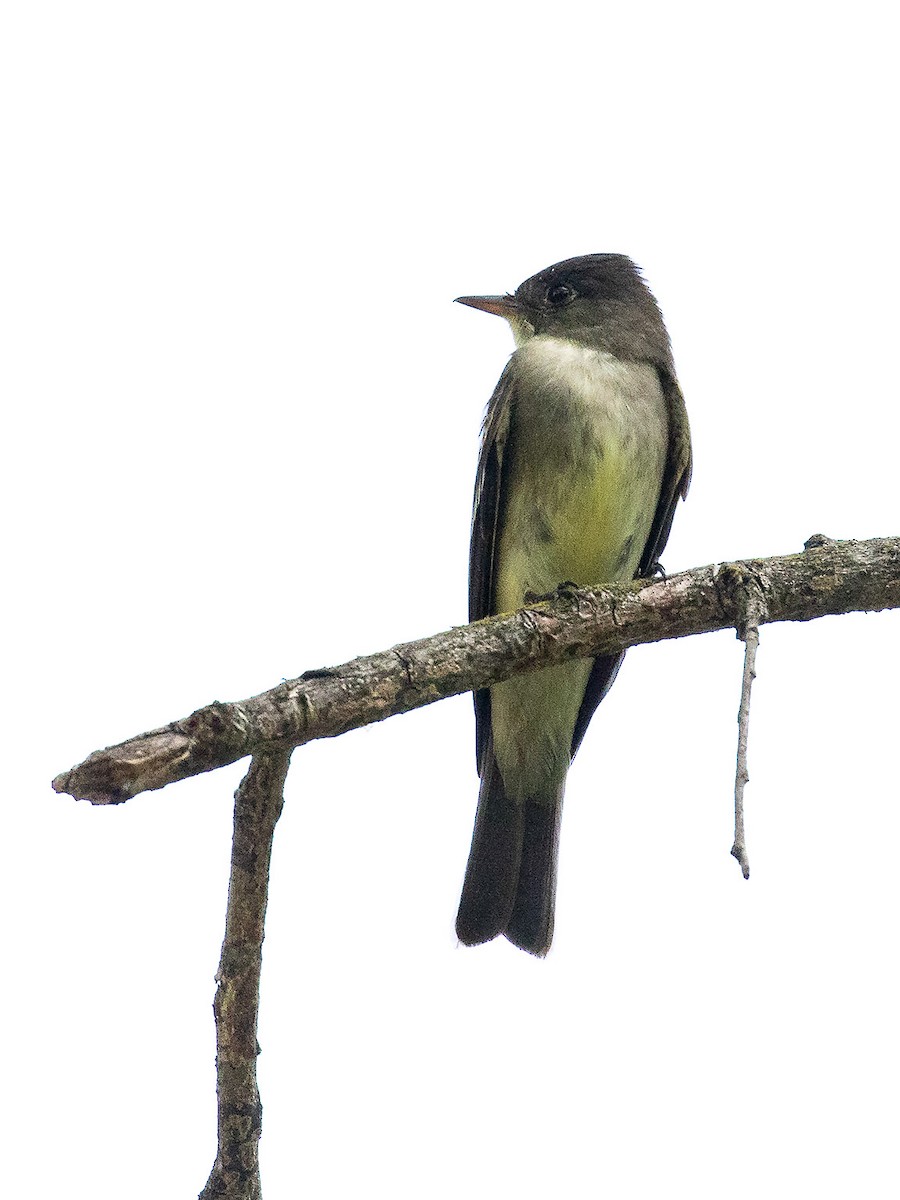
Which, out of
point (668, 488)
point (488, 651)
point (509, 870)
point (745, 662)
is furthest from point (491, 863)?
point (745, 662)

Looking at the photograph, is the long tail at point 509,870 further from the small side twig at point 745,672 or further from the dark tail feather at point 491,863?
the small side twig at point 745,672

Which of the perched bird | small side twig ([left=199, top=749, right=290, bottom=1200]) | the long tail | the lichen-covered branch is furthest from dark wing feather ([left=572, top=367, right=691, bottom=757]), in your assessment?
small side twig ([left=199, top=749, right=290, bottom=1200])

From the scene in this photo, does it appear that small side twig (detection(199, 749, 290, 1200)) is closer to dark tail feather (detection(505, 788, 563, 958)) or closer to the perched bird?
the perched bird

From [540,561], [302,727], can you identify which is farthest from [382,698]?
[540,561]

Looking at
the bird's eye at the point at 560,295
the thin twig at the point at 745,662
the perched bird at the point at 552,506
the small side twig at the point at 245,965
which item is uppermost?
the bird's eye at the point at 560,295

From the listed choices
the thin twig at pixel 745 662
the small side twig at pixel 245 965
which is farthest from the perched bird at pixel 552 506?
the small side twig at pixel 245 965

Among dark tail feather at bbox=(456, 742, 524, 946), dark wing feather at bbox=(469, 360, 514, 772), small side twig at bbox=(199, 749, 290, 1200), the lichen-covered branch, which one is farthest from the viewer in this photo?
dark tail feather at bbox=(456, 742, 524, 946)
